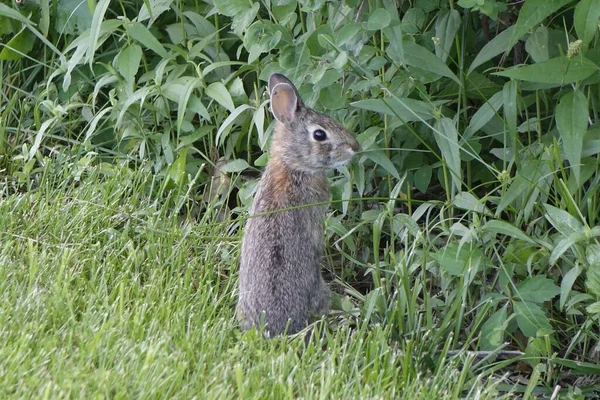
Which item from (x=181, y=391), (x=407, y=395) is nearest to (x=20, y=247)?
(x=181, y=391)

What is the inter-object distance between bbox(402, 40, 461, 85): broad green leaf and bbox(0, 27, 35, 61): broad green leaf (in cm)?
275

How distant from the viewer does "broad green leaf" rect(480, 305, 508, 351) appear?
475cm

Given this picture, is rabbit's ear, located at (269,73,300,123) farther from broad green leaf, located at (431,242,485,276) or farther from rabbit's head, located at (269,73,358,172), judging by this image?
broad green leaf, located at (431,242,485,276)

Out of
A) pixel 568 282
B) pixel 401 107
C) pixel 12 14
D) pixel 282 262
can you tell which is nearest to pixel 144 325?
pixel 282 262

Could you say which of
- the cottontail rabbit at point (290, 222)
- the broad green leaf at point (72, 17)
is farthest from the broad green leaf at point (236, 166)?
the broad green leaf at point (72, 17)

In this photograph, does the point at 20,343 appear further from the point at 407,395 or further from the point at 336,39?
the point at 336,39

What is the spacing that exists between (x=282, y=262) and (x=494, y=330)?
3.41ft

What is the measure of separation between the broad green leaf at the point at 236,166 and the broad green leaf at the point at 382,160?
0.93 meters

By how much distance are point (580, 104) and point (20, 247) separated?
2765mm

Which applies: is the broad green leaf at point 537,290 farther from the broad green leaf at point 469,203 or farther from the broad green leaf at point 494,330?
the broad green leaf at point 469,203

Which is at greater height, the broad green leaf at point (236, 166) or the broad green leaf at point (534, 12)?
the broad green leaf at point (534, 12)

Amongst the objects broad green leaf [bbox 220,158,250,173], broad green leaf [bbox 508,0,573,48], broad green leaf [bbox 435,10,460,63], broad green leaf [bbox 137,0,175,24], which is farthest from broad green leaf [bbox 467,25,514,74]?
broad green leaf [bbox 137,0,175,24]

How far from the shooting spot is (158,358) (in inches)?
168

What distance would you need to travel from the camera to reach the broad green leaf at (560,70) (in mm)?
4672
